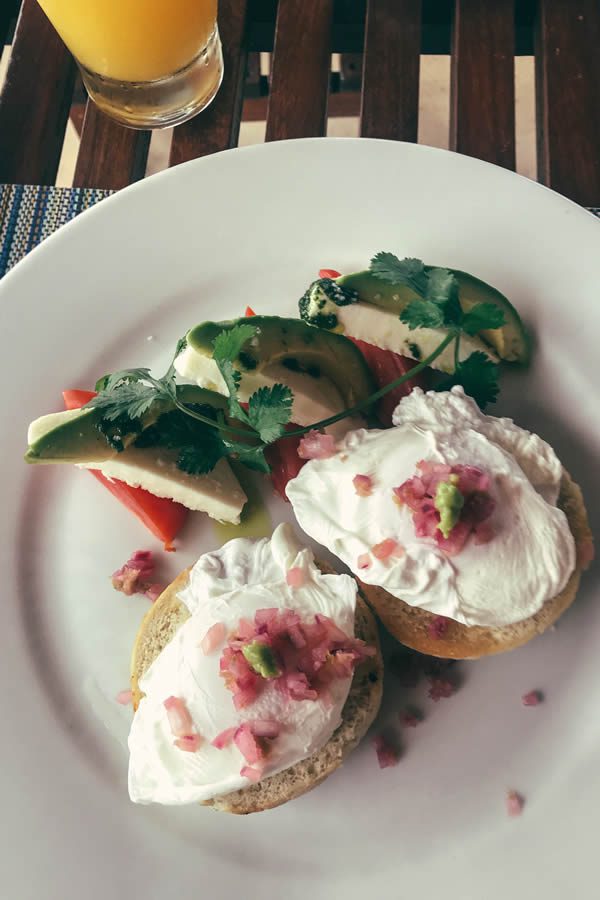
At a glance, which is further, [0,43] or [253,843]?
[0,43]

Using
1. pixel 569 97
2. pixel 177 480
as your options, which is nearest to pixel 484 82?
pixel 569 97

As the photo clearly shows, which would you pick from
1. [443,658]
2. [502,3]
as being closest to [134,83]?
[502,3]

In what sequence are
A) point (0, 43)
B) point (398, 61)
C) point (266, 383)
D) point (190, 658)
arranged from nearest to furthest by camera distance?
point (190, 658) → point (266, 383) → point (398, 61) → point (0, 43)

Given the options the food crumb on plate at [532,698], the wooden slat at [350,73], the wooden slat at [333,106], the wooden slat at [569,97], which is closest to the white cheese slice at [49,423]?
the food crumb on plate at [532,698]

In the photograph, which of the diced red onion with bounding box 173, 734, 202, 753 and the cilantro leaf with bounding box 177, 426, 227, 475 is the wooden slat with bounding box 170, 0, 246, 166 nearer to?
the cilantro leaf with bounding box 177, 426, 227, 475

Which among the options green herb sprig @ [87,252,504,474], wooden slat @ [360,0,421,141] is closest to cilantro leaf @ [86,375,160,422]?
green herb sprig @ [87,252,504,474]

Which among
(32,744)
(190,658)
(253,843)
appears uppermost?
(190,658)

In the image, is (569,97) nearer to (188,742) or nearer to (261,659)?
(261,659)

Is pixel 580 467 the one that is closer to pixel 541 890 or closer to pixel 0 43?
pixel 541 890
